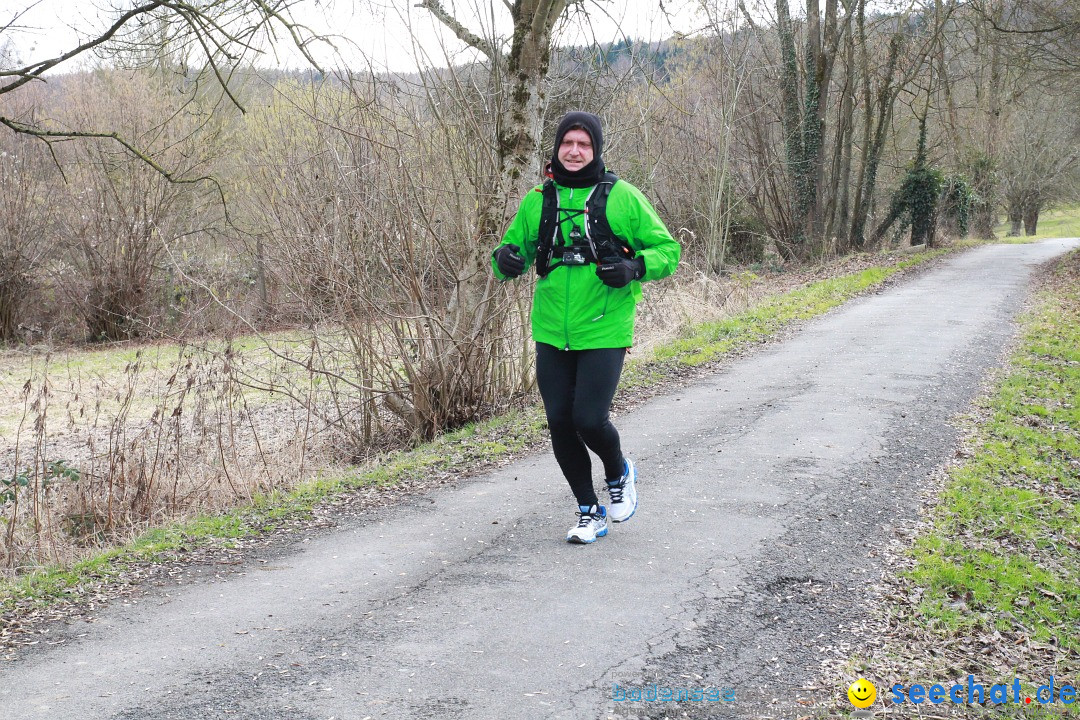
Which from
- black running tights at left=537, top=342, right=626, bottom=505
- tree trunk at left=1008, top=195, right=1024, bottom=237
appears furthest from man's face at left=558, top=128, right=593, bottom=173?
tree trunk at left=1008, top=195, right=1024, bottom=237

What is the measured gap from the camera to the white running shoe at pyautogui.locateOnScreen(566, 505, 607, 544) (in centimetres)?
510

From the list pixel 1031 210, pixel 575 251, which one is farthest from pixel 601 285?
pixel 1031 210

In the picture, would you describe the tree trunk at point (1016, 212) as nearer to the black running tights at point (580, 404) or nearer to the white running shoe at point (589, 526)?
the white running shoe at point (589, 526)

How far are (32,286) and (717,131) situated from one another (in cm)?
1651

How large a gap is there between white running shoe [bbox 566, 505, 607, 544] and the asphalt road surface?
0.07m

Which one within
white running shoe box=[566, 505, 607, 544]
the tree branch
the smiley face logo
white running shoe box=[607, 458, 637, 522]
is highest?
the tree branch

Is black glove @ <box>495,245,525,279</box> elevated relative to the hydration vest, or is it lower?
lower

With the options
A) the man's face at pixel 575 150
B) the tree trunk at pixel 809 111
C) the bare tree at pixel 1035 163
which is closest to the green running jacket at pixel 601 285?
the man's face at pixel 575 150

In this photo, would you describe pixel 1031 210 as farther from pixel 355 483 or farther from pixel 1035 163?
pixel 355 483

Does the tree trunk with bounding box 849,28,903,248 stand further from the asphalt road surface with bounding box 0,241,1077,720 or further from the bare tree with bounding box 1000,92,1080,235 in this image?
the asphalt road surface with bounding box 0,241,1077,720

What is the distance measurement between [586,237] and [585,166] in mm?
362

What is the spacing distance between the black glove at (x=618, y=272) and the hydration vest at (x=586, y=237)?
101mm

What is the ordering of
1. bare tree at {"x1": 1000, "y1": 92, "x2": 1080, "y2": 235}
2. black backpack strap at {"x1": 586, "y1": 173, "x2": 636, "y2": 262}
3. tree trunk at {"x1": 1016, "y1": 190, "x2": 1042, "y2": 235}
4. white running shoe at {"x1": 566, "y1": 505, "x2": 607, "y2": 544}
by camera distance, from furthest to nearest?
tree trunk at {"x1": 1016, "y1": 190, "x2": 1042, "y2": 235} → bare tree at {"x1": 1000, "y1": 92, "x2": 1080, "y2": 235} → white running shoe at {"x1": 566, "y1": 505, "x2": 607, "y2": 544} → black backpack strap at {"x1": 586, "y1": 173, "x2": 636, "y2": 262}

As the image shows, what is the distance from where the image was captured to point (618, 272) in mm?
4480
